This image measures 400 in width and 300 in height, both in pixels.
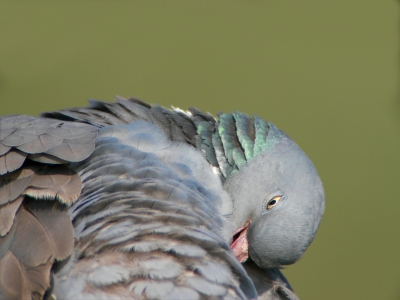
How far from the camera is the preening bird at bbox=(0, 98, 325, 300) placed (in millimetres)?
1599

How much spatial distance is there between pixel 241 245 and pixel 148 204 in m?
0.48

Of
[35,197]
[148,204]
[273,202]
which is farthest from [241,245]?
[35,197]

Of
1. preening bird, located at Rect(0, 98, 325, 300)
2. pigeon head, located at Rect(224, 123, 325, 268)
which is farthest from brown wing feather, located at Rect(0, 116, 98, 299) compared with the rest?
pigeon head, located at Rect(224, 123, 325, 268)

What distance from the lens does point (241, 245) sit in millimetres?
2096

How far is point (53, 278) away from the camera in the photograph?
1599mm

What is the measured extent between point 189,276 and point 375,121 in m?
2.10

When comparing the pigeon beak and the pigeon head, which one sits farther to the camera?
the pigeon beak

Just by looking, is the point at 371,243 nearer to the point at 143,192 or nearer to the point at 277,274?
the point at 277,274

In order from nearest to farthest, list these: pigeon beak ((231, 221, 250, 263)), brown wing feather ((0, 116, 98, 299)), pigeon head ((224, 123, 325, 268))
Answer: brown wing feather ((0, 116, 98, 299)), pigeon head ((224, 123, 325, 268)), pigeon beak ((231, 221, 250, 263))

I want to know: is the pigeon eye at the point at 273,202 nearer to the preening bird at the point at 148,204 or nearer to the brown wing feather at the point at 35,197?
the preening bird at the point at 148,204

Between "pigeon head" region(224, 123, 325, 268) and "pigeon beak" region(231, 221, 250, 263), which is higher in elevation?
"pigeon head" region(224, 123, 325, 268)

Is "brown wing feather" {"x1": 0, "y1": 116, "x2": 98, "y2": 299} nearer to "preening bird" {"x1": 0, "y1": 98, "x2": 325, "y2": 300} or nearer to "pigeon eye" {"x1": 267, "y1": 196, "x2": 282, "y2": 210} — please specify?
"preening bird" {"x1": 0, "y1": 98, "x2": 325, "y2": 300}

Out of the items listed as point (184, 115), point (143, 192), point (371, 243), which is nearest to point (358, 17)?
point (371, 243)

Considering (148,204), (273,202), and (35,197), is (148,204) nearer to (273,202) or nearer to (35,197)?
(35,197)
